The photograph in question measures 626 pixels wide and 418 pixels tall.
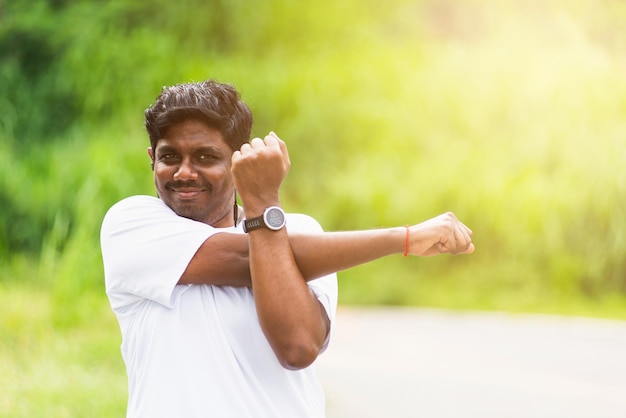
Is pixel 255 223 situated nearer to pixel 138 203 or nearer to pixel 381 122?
pixel 138 203

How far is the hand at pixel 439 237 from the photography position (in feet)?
6.23

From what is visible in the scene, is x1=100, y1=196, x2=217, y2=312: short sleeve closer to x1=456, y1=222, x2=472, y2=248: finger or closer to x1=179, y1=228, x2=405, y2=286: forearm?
x1=179, y1=228, x2=405, y2=286: forearm

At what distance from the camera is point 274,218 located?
182cm

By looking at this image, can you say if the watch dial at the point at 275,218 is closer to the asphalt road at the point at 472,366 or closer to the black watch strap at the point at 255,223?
the black watch strap at the point at 255,223

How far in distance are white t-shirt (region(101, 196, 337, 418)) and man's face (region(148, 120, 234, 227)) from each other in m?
0.04

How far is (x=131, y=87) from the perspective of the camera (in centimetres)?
1358

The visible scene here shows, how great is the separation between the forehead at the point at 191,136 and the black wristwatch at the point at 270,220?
19 centimetres

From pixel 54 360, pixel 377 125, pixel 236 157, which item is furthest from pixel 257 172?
pixel 377 125

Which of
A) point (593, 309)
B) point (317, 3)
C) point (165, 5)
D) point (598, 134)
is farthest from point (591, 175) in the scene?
point (165, 5)

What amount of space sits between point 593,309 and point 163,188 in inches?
377

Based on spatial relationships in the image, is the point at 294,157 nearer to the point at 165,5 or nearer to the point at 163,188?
the point at 165,5

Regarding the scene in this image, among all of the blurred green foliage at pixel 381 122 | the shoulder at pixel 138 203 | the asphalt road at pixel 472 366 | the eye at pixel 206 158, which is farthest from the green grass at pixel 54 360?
the eye at pixel 206 158

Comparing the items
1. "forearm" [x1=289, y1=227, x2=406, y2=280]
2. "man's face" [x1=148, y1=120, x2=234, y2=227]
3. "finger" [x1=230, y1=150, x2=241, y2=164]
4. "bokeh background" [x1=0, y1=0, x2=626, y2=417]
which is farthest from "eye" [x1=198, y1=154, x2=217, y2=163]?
"bokeh background" [x1=0, y1=0, x2=626, y2=417]

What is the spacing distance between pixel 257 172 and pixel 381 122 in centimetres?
1177
